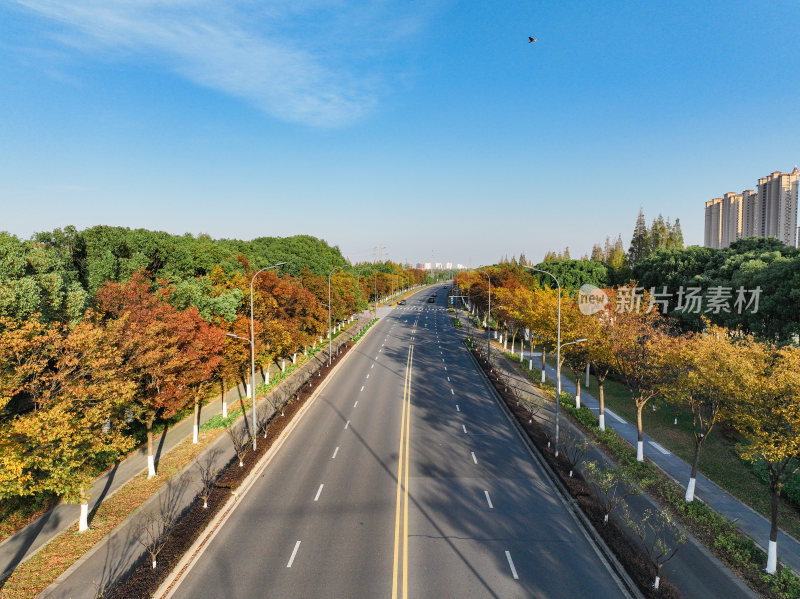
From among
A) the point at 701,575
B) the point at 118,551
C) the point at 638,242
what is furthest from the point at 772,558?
the point at 638,242

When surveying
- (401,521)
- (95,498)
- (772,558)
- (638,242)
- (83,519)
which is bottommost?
(95,498)

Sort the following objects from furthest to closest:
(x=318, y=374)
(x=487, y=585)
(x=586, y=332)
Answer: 1. (x=318, y=374)
2. (x=586, y=332)
3. (x=487, y=585)

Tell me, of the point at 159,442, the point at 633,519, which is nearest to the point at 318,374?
the point at 159,442

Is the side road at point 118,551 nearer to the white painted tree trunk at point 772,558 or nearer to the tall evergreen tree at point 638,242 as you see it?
the white painted tree trunk at point 772,558

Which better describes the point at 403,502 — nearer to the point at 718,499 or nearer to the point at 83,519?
the point at 83,519

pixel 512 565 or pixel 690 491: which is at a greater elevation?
pixel 690 491

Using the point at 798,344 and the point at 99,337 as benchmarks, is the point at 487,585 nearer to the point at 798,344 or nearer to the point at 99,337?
the point at 99,337

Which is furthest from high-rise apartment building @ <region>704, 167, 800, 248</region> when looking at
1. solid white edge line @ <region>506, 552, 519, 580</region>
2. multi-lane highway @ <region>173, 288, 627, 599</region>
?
solid white edge line @ <region>506, 552, 519, 580</region>
